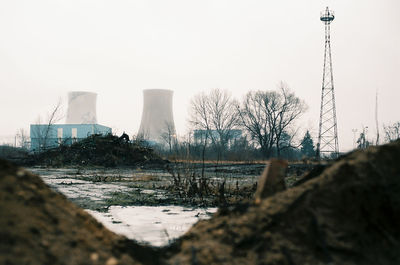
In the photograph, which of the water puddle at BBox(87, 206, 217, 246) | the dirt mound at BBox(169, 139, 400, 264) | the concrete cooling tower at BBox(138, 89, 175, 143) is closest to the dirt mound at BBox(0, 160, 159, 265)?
the dirt mound at BBox(169, 139, 400, 264)

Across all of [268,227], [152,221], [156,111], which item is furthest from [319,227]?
[156,111]

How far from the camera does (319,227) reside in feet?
4.96

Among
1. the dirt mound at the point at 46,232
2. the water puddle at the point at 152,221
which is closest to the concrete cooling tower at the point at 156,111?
the water puddle at the point at 152,221

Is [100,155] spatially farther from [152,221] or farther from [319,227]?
[319,227]

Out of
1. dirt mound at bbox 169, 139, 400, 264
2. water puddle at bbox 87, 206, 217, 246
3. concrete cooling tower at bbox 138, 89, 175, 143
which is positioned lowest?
water puddle at bbox 87, 206, 217, 246

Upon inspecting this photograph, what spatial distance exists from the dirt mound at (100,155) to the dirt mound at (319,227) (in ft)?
43.2

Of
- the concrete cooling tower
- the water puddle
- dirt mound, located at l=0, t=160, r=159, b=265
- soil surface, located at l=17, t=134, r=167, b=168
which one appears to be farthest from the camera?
the concrete cooling tower

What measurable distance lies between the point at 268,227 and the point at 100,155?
1418cm

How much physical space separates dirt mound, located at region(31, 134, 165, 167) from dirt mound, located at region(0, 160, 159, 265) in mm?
12981

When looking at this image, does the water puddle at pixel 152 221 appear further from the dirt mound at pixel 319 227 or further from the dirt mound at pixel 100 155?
the dirt mound at pixel 100 155

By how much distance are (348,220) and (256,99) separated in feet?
138

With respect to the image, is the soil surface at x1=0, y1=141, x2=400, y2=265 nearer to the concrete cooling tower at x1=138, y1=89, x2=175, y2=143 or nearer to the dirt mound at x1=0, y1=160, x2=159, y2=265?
the dirt mound at x1=0, y1=160, x2=159, y2=265

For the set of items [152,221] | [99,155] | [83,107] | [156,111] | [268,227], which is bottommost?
[152,221]

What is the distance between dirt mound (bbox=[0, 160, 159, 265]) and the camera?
3.85ft
